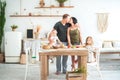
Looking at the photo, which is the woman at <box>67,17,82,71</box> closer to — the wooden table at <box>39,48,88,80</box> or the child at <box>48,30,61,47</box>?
the child at <box>48,30,61,47</box>

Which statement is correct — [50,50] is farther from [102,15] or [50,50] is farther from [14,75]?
[102,15]

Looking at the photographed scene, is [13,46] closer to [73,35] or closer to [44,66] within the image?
[73,35]

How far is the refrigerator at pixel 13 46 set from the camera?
875 cm

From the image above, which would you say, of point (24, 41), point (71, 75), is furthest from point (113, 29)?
point (71, 75)

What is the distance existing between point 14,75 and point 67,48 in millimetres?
1605

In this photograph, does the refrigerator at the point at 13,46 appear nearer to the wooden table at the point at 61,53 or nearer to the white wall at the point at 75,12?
the white wall at the point at 75,12

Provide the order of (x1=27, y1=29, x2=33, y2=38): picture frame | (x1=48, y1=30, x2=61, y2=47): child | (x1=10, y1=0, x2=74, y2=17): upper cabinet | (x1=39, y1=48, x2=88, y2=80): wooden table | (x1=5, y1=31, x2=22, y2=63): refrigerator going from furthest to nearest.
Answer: (x1=10, y1=0, x2=74, y2=17): upper cabinet → (x1=27, y1=29, x2=33, y2=38): picture frame → (x1=5, y1=31, x2=22, y2=63): refrigerator → (x1=48, y1=30, x2=61, y2=47): child → (x1=39, y1=48, x2=88, y2=80): wooden table

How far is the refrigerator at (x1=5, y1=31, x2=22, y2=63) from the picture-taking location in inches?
→ 344

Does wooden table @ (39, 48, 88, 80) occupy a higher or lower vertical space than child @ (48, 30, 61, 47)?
lower

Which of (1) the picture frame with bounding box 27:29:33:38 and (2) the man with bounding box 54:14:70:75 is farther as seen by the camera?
(1) the picture frame with bounding box 27:29:33:38

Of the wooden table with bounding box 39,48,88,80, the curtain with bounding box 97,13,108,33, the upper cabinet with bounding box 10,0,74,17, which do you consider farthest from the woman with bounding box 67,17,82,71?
Result: the curtain with bounding box 97,13,108,33

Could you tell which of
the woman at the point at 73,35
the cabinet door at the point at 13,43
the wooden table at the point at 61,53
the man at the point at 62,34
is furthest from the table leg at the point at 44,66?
the cabinet door at the point at 13,43

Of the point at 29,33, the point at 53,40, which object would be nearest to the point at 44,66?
the point at 53,40

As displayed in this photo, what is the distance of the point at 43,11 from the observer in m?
9.45
